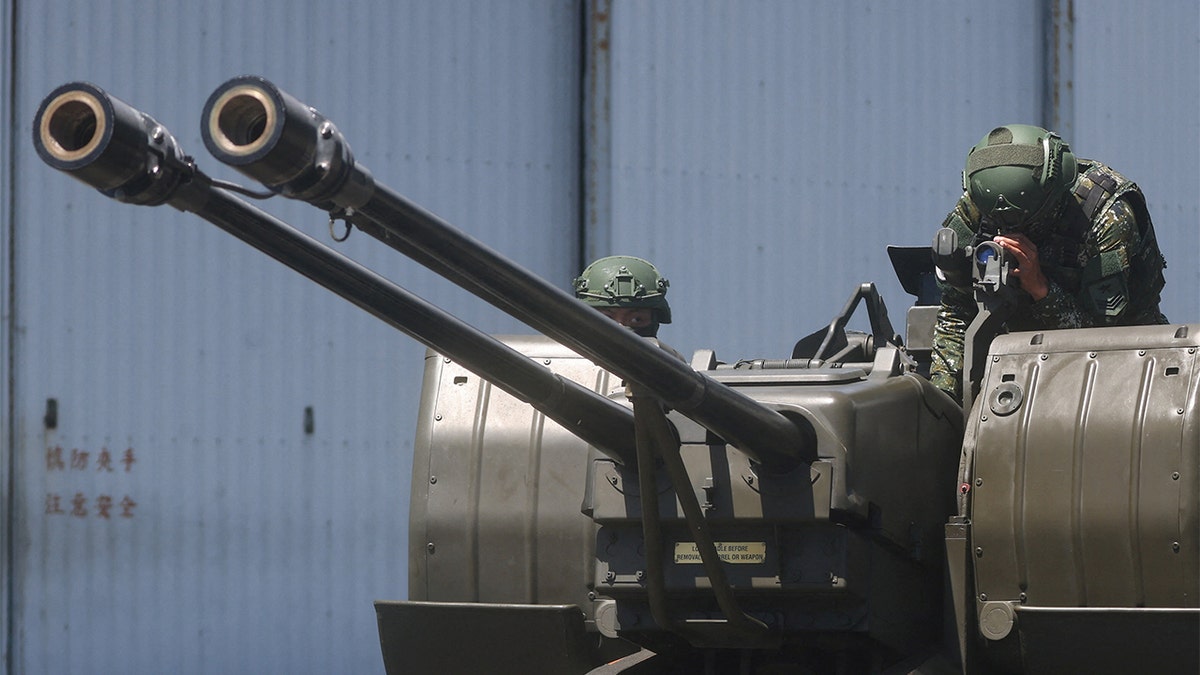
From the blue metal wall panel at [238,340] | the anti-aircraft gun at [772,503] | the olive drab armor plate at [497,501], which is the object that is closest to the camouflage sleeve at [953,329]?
the anti-aircraft gun at [772,503]

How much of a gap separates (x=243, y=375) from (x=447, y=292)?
1339 millimetres

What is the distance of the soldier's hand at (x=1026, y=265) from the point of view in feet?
19.8

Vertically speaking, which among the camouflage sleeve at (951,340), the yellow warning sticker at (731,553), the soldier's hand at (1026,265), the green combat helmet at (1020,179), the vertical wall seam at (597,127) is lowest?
the yellow warning sticker at (731,553)

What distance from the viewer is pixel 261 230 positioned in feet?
14.4

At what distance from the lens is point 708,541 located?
4941 millimetres

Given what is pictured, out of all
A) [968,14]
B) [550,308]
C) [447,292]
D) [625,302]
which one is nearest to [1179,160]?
[968,14]

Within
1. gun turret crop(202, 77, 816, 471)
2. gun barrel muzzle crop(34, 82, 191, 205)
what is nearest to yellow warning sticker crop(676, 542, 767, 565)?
gun turret crop(202, 77, 816, 471)

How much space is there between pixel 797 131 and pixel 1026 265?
6.45 metres

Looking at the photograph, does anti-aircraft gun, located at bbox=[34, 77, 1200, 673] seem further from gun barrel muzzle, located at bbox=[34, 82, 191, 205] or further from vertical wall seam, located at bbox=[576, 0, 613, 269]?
vertical wall seam, located at bbox=[576, 0, 613, 269]

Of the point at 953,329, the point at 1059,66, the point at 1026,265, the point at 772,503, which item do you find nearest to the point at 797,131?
the point at 1059,66

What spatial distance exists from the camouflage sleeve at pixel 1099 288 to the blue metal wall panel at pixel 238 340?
5860 millimetres

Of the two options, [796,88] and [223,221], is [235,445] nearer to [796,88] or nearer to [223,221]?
[796,88]

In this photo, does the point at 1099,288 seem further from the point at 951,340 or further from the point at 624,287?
the point at 624,287

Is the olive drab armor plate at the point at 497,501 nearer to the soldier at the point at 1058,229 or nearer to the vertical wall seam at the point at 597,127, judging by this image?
the soldier at the point at 1058,229
